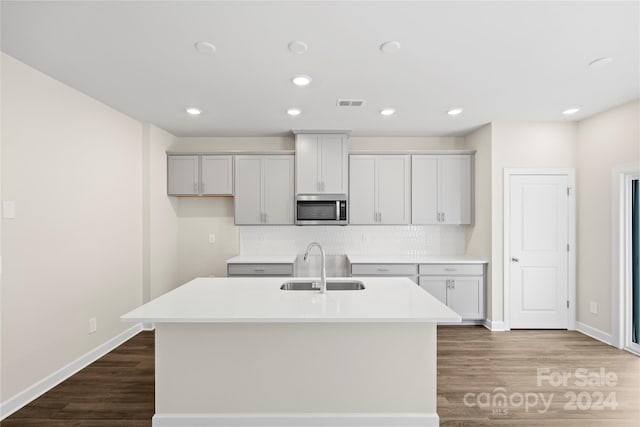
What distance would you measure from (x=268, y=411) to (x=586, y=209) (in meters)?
4.14

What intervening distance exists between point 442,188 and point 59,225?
433cm

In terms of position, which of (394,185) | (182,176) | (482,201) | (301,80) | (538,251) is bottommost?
(538,251)

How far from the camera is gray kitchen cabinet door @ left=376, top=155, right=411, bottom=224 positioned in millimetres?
4734

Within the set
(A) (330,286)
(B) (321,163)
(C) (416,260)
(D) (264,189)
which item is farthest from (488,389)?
(D) (264,189)

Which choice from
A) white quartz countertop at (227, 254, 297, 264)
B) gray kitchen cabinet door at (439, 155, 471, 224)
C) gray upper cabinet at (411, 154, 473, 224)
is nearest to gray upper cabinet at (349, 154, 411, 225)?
gray upper cabinet at (411, 154, 473, 224)

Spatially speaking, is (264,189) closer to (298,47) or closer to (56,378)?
(298,47)

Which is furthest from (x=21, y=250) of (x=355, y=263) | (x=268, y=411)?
(x=355, y=263)

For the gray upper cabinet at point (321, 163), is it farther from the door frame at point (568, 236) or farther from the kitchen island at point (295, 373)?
the kitchen island at point (295, 373)

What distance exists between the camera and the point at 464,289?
4371 mm

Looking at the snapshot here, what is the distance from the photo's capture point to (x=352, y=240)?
5.02 meters

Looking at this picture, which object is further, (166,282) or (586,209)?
(166,282)

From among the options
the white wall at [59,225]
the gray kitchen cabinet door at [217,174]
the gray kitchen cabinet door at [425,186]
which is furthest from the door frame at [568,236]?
the white wall at [59,225]

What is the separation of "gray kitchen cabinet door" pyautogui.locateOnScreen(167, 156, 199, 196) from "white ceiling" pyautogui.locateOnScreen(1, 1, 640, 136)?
0.97m

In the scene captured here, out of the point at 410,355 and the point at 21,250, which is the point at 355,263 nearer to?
the point at 410,355
